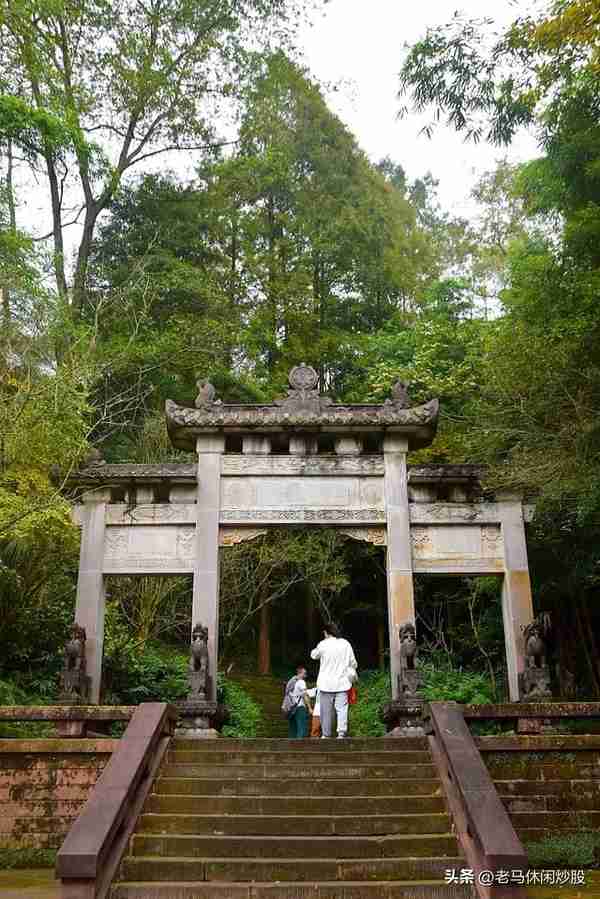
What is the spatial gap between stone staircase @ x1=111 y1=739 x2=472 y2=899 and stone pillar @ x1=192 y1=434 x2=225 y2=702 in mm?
2669

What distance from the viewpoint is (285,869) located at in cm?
625

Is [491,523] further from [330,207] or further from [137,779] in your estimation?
[330,207]

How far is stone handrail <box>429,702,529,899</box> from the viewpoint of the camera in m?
5.59

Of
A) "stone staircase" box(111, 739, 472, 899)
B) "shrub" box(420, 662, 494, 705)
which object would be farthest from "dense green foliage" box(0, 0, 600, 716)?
"stone staircase" box(111, 739, 472, 899)

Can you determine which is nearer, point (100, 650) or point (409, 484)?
point (100, 650)

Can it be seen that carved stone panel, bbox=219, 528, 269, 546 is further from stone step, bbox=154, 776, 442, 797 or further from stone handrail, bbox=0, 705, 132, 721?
stone step, bbox=154, 776, 442, 797

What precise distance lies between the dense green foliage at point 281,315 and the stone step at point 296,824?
186 inches

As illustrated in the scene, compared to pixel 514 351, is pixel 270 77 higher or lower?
higher

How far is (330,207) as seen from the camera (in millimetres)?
24891

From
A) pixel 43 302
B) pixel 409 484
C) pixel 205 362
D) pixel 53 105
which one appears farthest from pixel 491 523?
pixel 53 105

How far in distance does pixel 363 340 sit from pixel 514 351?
12090mm

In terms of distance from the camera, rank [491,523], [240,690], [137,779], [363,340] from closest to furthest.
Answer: [137,779] < [491,523] < [240,690] < [363,340]

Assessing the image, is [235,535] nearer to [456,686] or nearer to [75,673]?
Answer: [75,673]

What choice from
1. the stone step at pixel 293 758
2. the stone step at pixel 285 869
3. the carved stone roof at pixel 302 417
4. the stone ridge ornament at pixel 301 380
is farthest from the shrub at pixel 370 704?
the stone step at pixel 285 869
